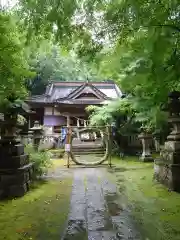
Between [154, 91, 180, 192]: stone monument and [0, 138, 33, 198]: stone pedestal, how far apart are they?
12.3ft

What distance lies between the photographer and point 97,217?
15.3 feet

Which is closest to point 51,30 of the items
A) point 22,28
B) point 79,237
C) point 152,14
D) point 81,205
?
point 22,28

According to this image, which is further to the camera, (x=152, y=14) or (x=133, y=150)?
(x=133, y=150)

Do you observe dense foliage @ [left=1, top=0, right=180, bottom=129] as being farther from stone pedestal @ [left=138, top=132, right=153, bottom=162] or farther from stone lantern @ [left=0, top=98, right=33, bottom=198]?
stone pedestal @ [left=138, top=132, right=153, bottom=162]

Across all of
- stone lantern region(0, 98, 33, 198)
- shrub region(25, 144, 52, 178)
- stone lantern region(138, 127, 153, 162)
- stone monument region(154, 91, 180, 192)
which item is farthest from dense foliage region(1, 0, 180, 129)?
stone lantern region(138, 127, 153, 162)

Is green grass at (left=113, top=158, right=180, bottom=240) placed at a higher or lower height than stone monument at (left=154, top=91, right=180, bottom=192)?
lower

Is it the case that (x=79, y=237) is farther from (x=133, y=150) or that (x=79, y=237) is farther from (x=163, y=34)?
(x=133, y=150)

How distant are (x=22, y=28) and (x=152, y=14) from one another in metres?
2.28

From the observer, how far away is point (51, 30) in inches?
162

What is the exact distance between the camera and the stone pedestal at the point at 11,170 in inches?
248

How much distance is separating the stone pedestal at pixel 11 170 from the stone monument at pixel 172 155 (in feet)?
12.3

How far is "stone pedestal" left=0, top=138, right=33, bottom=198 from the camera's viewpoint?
248 inches

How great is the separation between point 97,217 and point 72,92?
1983cm

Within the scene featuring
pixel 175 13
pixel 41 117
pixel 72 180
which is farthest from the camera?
pixel 41 117
